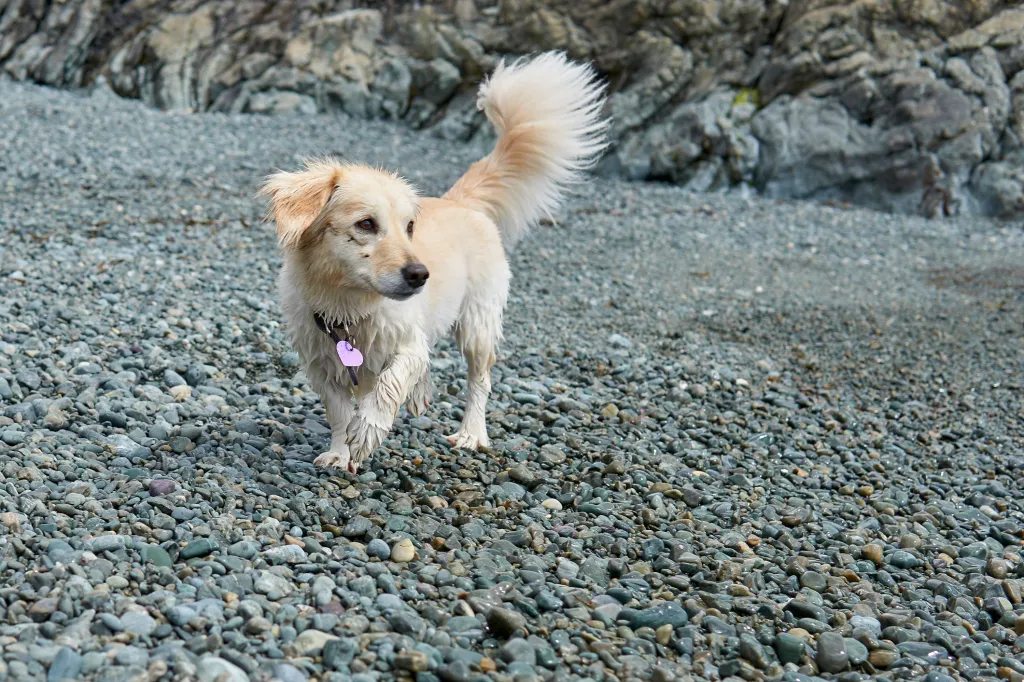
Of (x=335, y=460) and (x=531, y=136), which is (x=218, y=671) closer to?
(x=335, y=460)

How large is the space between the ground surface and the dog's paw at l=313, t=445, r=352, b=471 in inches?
3.8

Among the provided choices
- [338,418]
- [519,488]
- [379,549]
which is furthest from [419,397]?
[379,549]

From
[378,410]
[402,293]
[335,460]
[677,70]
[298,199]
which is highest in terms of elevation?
[298,199]

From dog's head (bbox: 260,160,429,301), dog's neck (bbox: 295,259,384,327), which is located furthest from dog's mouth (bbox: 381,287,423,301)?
dog's neck (bbox: 295,259,384,327)

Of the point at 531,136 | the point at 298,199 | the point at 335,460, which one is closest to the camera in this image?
the point at 298,199

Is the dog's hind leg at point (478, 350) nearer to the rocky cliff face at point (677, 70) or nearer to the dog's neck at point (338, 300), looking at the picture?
the dog's neck at point (338, 300)

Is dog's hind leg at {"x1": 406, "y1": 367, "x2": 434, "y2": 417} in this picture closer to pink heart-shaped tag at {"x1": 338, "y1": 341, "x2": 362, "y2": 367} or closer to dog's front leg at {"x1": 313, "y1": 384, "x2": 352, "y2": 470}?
dog's front leg at {"x1": 313, "y1": 384, "x2": 352, "y2": 470}

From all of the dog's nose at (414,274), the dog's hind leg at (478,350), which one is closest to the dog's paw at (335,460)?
the dog's hind leg at (478,350)

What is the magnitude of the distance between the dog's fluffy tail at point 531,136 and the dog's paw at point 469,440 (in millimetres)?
1300

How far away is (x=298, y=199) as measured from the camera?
12.6 feet

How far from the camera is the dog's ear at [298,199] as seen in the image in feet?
12.5

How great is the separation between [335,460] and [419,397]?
50 cm

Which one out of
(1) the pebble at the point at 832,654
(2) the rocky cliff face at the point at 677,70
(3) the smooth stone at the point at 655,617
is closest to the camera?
(1) the pebble at the point at 832,654

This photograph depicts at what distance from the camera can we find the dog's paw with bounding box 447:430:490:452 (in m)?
4.73
